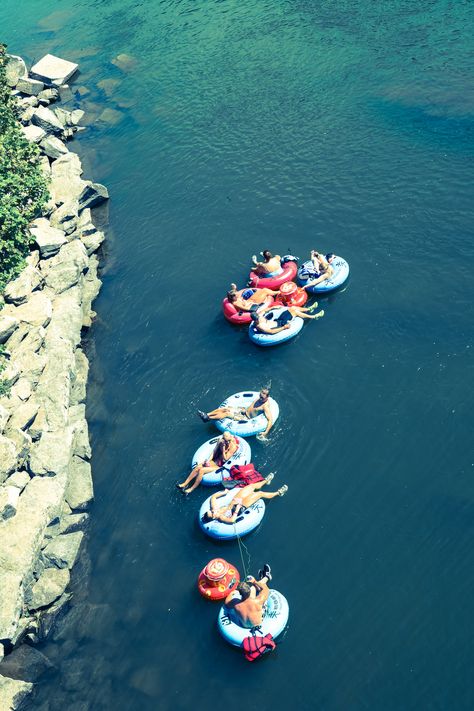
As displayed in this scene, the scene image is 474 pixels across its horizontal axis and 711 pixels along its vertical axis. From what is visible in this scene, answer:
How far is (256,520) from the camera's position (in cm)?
1978

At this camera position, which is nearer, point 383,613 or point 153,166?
point 383,613

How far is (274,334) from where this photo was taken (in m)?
24.9

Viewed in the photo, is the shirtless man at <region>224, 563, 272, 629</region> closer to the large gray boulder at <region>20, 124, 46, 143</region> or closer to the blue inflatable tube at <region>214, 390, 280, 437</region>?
the blue inflatable tube at <region>214, 390, 280, 437</region>

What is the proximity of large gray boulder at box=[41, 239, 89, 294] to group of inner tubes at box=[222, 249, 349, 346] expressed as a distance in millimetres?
6507

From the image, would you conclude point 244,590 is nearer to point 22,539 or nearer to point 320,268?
point 22,539

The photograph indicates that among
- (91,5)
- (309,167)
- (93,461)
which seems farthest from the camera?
(91,5)

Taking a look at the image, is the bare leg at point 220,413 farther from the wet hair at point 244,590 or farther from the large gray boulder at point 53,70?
the large gray boulder at point 53,70

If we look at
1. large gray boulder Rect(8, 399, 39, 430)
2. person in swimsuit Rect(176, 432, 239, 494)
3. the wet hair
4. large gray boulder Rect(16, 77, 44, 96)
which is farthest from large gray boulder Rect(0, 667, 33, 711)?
large gray boulder Rect(16, 77, 44, 96)

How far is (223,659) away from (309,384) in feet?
30.4

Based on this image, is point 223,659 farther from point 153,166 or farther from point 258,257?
point 153,166

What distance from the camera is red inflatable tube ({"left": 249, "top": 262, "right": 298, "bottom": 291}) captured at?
27.2 metres

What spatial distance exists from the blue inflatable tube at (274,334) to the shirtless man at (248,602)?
9239 mm

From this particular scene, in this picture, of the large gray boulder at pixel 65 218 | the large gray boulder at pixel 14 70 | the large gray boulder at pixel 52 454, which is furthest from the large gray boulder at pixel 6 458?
the large gray boulder at pixel 14 70

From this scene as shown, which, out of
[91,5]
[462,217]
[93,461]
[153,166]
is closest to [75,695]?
[93,461]
